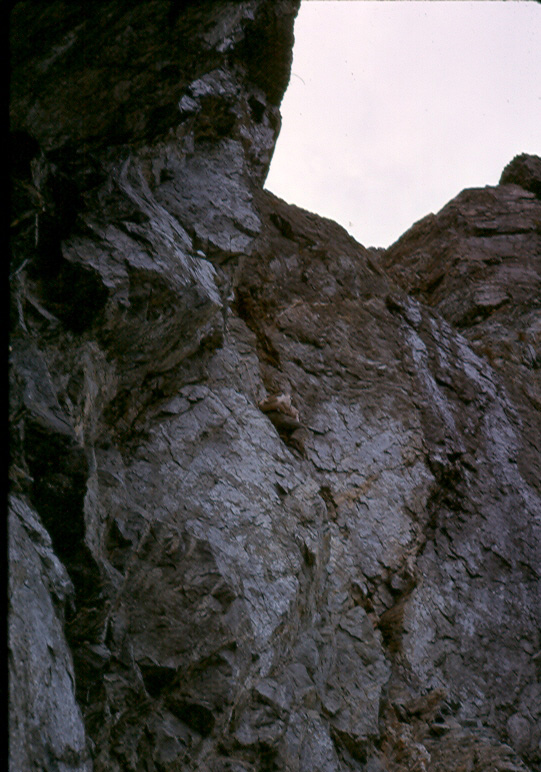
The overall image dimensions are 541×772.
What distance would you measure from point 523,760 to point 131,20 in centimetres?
902

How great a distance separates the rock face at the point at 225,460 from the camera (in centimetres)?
467

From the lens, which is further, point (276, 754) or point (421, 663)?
point (421, 663)

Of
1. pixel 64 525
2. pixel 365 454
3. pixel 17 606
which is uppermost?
pixel 365 454

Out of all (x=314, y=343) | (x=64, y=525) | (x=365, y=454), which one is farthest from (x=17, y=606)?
(x=314, y=343)

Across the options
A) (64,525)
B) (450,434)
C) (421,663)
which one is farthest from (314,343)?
(64,525)

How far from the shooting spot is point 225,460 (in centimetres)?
727

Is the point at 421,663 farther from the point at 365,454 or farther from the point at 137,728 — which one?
the point at 137,728

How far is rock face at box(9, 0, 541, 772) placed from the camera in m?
4.67

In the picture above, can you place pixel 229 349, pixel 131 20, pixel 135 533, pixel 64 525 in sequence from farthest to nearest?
pixel 229 349
pixel 135 533
pixel 64 525
pixel 131 20

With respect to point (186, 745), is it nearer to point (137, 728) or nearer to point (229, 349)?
point (137, 728)

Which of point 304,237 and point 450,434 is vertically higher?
point 304,237

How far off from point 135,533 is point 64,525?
1208mm

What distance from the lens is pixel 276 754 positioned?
5.62 metres

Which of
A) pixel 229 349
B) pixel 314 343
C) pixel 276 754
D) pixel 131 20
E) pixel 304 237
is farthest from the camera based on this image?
pixel 304 237
